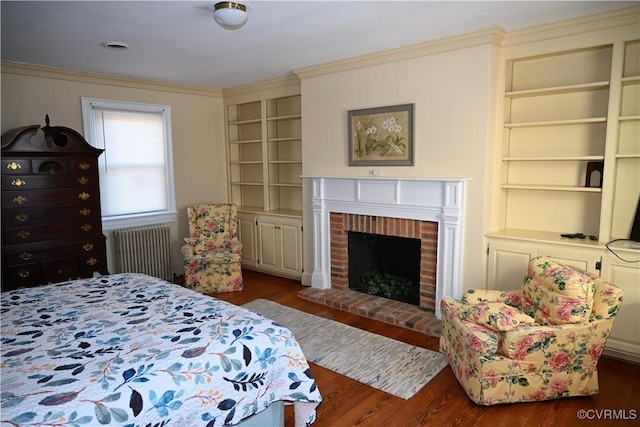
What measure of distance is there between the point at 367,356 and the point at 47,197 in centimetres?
329

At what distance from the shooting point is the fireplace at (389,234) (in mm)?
3984

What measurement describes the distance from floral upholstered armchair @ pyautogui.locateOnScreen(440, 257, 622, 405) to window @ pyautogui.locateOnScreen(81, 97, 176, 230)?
4.10 meters

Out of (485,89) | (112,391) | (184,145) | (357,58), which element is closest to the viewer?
(112,391)

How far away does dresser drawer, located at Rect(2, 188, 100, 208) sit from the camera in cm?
380

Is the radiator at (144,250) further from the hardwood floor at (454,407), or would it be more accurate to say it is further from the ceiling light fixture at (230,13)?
the ceiling light fixture at (230,13)

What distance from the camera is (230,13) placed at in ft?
8.72

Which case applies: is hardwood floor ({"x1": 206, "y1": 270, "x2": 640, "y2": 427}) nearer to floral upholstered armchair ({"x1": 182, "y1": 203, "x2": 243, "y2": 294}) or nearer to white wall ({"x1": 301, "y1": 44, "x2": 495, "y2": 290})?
white wall ({"x1": 301, "y1": 44, "x2": 495, "y2": 290})

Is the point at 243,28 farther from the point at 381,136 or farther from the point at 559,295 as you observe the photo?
the point at 559,295

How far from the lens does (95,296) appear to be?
2588 mm

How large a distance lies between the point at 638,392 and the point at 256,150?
4.88m

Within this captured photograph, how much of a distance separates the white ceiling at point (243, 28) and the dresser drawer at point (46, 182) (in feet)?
3.67

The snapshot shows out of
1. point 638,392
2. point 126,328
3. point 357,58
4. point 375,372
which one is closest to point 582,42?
point 357,58

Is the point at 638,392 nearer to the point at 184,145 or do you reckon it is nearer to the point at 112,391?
the point at 112,391

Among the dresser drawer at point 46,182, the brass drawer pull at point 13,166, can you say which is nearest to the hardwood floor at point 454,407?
the dresser drawer at point 46,182
